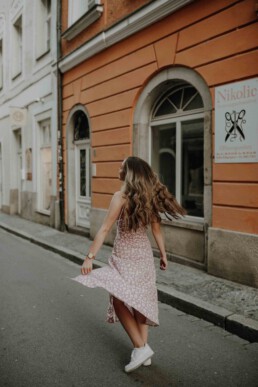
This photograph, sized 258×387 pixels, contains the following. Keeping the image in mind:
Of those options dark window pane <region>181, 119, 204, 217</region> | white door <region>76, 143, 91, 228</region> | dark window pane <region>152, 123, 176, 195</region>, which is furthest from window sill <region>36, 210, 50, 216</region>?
dark window pane <region>181, 119, 204, 217</region>

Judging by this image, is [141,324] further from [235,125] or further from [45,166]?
[45,166]

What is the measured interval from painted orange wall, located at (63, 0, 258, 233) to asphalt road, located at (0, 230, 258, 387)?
2.05 meters

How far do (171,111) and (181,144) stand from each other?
0.68 m

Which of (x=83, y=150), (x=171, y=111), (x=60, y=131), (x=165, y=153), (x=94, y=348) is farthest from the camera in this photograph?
(x=60, y=131)

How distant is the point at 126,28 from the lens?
8.19 meters

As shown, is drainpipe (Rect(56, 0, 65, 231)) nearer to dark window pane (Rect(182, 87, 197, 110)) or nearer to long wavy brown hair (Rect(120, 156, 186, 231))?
dark window pane (Rect(182, 87, 197, 110))

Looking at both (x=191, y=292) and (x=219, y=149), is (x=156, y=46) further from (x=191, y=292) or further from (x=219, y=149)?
(x=191, y=292)

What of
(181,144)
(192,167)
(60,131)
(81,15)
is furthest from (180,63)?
(60,131)

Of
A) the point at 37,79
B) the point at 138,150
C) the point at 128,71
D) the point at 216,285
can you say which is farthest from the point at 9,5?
the point at 216,285

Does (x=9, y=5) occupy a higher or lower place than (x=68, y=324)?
higher

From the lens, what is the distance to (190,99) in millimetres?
7273

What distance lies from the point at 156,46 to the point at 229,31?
184cm

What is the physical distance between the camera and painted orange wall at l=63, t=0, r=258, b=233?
575 centimetres

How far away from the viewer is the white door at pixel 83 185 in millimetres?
10797
